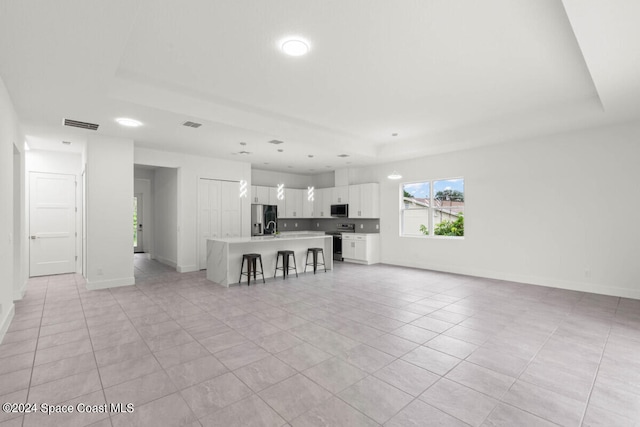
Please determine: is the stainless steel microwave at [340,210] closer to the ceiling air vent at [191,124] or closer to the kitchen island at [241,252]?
the kitchen island at [241,252]

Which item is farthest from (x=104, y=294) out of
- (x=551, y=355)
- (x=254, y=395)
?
(x=551, y=355)

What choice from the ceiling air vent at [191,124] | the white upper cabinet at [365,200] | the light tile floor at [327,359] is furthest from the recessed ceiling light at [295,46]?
the white upper cabinet at [365,200]

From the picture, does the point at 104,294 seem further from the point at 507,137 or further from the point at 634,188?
the point at 634,188

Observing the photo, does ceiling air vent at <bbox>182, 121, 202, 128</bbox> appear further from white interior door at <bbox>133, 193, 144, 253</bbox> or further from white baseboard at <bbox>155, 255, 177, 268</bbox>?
white interior door at <bbox>133, 193, 144, 253</bbox>

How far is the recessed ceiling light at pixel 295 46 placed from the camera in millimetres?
2932

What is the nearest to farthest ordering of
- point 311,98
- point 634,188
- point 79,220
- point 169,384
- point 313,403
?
point 313,403, point 169,384, point 311,98, point 634,188, point 79,220

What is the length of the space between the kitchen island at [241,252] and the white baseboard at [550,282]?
312 cm

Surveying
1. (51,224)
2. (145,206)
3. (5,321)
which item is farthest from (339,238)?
(5,321)

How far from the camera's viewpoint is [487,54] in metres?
3.22

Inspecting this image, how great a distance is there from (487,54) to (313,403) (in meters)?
3.64

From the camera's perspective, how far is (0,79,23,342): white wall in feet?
10.7

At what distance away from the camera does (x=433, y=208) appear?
742 centimetres

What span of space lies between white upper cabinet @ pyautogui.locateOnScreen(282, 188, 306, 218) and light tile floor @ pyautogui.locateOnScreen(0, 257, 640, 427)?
493 cm

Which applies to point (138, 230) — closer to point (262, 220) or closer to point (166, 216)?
point (166, 216)
